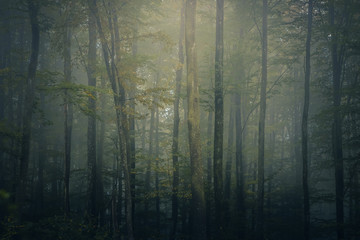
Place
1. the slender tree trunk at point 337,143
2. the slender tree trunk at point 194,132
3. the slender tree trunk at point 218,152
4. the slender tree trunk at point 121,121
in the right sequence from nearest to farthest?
1. the slender tree trunk at point 194,132
2. the slender tree trunk at point 121,121
3. the slender tree trunk at point 218,152
4. the slender tree trunk at point 337,143

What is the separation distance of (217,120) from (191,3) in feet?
16.8

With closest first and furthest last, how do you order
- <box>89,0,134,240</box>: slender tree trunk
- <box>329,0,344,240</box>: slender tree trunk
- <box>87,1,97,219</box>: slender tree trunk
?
<box>89,0,134,240</box>: slender tree trunk < <box>87,1,97,219</box>: slender tree trunk < <box>329,0,344,240</box>: slender tree trunk

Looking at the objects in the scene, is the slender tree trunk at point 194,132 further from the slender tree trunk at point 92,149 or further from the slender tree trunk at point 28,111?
the slender tree trunk at point 28,111

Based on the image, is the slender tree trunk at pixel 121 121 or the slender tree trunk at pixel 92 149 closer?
the slender tree trunk at pixel 121 121

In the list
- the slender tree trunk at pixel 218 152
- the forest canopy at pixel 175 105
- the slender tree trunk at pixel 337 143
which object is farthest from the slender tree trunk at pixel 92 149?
the slender tree trunk at pixel 337 143

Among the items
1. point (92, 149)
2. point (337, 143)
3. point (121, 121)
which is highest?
point (121, 121)

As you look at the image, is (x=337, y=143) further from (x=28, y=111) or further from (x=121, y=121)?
(x=28, y=111)

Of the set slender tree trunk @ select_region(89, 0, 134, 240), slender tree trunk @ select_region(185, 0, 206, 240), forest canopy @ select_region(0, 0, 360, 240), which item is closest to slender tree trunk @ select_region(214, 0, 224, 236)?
forest canopy @ select_region(0, 0, 360, 240)

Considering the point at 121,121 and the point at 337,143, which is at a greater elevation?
the point at 121,121

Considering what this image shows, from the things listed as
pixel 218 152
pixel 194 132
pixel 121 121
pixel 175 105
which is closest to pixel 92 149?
pixel 121 121

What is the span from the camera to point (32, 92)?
981 cm

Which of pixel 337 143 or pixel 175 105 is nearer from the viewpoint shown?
pixel 337 143

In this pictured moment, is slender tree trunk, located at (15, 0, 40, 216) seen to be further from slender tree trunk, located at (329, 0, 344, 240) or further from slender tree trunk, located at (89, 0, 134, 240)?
slender tree trunk, located at (329, 0, 344, 240)

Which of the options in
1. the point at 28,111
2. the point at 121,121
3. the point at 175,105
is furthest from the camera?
the point at 175,105
